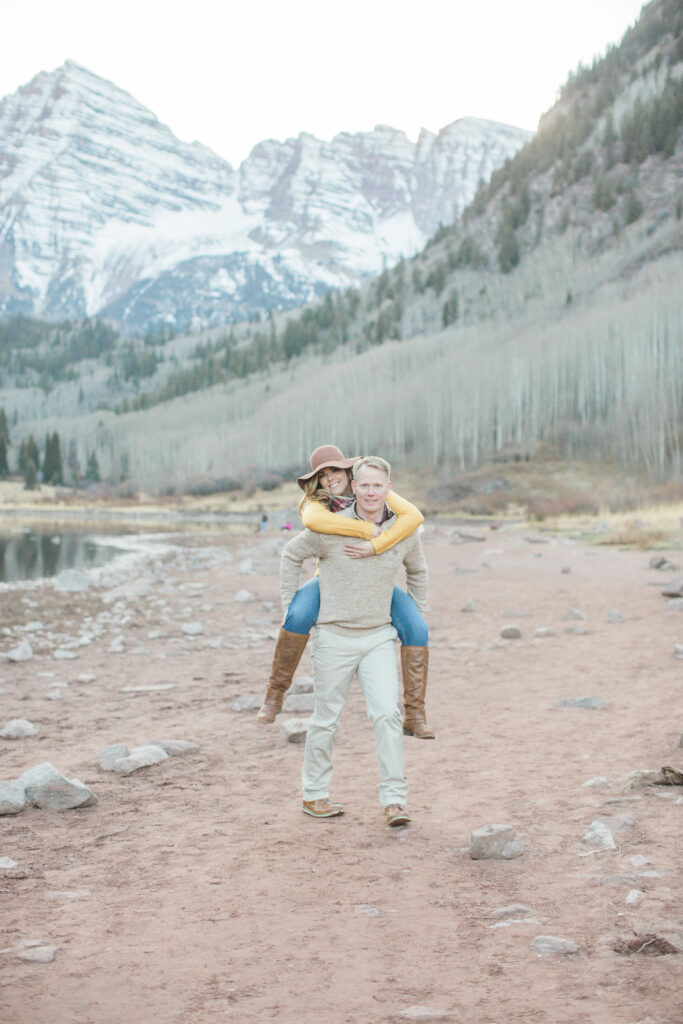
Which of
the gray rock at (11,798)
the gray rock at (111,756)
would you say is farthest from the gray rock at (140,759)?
the gray rock at (11,798)

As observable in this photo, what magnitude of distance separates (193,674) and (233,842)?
5498 mm

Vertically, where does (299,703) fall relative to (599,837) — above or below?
below

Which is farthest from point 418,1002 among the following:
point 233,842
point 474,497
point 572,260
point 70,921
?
point 572,260

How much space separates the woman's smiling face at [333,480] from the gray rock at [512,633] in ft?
23.1

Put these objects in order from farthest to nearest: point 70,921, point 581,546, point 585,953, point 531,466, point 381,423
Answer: point 381,423
point 531,466
point 581,546
point 70,921
point 585,953

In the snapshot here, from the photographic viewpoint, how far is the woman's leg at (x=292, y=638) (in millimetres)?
5410

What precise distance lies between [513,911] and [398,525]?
2.27 m

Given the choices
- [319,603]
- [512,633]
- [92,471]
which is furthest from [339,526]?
[92,471]

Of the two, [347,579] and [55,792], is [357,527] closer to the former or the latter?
[347,579]

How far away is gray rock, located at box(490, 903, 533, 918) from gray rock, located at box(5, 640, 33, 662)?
28.6 feet

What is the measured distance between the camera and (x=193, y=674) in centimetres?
1039

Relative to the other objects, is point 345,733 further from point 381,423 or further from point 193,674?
point 381,423

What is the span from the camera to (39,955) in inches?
140

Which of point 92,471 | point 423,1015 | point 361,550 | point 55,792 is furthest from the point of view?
point 92,471
